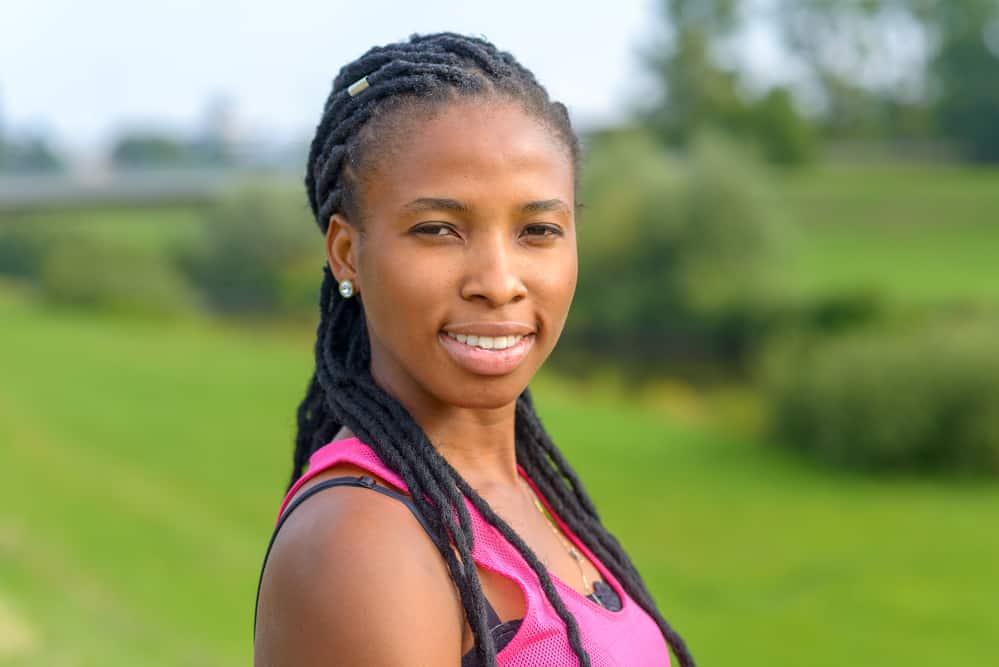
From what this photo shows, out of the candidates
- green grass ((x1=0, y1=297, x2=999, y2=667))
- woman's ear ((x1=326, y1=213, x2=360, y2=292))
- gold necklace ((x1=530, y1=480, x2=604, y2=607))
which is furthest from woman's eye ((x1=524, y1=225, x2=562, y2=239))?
green grass ((x1=0, y1=297, x2=999, y2=667))

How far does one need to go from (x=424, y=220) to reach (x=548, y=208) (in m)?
0.19

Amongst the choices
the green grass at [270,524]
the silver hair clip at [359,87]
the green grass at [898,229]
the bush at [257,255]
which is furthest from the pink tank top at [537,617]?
the bush at [257,255]

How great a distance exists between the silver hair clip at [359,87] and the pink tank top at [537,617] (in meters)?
0.53

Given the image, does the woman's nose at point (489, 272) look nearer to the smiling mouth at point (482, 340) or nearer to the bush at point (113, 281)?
the smiling mouth at point (482, 340)

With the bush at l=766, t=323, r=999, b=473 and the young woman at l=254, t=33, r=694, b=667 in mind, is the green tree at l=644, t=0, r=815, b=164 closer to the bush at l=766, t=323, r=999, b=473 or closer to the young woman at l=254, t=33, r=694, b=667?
the bush at l=766, t=323, r=999, b=473

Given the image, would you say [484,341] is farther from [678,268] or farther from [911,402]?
[678,268]

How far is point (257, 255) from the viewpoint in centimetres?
3684

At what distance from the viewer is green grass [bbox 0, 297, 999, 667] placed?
999 centimetres

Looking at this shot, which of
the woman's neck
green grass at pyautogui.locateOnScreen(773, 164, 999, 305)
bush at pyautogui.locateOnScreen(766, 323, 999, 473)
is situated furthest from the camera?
green grass at pyautogui.locateOnScreen(773, 164, 999, 305)

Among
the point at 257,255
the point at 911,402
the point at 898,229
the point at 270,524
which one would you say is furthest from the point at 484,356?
the point at 898,229

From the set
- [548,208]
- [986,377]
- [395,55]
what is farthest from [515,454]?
[986,377]

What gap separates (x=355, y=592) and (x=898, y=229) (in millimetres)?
43700

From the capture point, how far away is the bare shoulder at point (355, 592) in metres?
1.62

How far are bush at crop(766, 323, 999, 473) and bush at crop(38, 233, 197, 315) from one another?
21.2m
